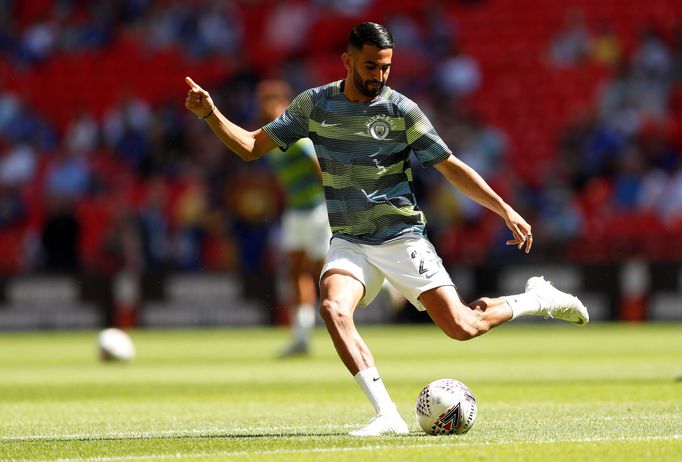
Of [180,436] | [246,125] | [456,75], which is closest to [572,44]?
[456,75]

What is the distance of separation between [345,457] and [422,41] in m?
20.1

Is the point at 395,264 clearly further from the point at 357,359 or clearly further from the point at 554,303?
the point at 554,303

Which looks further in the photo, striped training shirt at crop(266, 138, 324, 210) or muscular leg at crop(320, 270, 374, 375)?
striped training shirt at crop(266, 138, 324, 210)

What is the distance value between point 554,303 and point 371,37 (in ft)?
7.02

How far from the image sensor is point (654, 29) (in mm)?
24734

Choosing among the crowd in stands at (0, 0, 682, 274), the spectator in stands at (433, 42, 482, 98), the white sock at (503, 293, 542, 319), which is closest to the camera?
the white sock at (503, 293, 542, 319)

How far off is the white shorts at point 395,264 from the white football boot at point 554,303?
78 centimetres

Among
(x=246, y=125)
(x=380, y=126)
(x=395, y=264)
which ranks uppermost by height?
(x=380, y=126)

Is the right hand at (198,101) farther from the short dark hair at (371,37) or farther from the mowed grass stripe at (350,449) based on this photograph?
the mowed grass stripe at (350,449)

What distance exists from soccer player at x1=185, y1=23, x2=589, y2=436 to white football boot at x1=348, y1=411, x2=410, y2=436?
0.34m

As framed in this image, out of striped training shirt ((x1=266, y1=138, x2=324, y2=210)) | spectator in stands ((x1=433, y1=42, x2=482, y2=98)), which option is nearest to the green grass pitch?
striped training shirt ((x1=266, y1=138, x2=324, y2=210))

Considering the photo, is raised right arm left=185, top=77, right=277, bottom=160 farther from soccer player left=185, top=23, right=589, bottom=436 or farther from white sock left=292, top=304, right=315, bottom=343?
white sock left=292, top=304, right=315, bottom=343

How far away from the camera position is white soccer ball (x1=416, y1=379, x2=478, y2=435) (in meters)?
7.54

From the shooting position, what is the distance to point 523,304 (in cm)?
855
